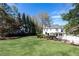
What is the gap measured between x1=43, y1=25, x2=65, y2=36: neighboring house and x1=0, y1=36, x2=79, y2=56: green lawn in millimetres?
83

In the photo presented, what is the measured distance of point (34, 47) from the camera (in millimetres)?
2438

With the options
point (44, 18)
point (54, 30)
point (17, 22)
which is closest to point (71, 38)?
point (54, 30)

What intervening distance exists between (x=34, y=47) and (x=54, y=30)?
10.6 inches

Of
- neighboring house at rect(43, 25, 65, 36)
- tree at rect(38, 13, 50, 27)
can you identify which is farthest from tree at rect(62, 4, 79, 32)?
tree at rect(38, 13, 50, 27)

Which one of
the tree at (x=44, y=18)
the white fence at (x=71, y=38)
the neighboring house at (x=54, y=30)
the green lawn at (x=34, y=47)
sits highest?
the tree at (x=44, y=18)

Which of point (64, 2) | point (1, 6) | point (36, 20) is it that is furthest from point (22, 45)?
point (64, 2)

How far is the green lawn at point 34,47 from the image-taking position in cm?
242

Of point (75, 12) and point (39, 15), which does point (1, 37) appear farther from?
point (75, 12)

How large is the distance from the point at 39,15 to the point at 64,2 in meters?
0.29

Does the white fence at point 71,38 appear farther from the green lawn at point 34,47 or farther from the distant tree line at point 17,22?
the distant tree line at point 17,22

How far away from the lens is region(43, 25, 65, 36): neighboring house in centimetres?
245

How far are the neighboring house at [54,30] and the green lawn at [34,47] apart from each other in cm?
8

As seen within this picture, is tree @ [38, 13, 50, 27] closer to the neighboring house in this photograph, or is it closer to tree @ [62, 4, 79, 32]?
the neighboring house

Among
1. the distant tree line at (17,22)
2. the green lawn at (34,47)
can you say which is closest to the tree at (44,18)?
the distant tree line at (17,22)
